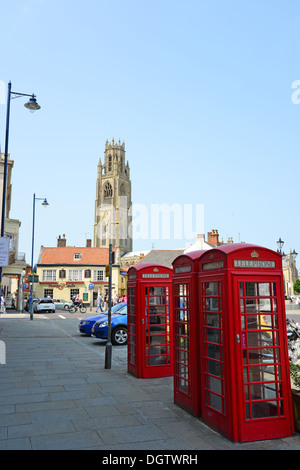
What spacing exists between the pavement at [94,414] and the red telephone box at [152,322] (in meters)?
0.33

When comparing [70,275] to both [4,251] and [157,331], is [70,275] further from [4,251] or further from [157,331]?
[157,331]

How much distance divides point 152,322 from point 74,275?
4897 centimetres

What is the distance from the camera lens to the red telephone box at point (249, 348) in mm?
→ 4898

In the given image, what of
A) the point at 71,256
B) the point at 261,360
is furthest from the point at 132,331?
the point at 71,256

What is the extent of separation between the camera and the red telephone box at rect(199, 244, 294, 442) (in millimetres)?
4898

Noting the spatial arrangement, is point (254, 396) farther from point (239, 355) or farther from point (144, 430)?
point (144, 430)

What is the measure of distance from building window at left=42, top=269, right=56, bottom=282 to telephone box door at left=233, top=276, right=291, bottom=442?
5280cm

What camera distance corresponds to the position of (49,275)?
55.4 meters

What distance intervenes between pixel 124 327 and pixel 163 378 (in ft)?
18.1

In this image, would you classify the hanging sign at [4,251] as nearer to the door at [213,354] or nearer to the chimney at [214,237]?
the door at [213,354]

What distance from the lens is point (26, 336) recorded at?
16953 mm

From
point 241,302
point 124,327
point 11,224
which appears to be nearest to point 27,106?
point 124,327

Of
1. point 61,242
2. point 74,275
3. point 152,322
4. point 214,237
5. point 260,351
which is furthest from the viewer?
point 61,242

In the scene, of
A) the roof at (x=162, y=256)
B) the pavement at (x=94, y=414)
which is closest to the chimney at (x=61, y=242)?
the roof at (x=162, y=256)
